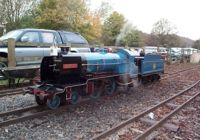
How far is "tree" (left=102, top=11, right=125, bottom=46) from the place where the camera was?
36.3 m

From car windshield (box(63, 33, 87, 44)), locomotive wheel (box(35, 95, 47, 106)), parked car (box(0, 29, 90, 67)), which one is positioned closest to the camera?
locomotive wheel (box(35, 95, 47, 106))

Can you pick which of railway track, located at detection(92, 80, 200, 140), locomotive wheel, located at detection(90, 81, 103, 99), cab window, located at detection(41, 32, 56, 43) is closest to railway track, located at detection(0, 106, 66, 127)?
locomotive wheel, located at detection(90, 81, 103, 99)

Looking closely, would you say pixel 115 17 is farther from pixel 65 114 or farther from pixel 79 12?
pixel 65 114

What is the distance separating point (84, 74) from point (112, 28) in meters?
30.8

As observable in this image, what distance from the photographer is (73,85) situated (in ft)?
29.4

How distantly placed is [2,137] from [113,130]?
2.29 meters

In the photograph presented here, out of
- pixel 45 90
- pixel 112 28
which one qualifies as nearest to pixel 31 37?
pixel 45 90

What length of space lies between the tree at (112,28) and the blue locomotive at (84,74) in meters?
23.4

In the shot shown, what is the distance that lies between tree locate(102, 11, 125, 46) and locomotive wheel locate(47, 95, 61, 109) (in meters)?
26.7

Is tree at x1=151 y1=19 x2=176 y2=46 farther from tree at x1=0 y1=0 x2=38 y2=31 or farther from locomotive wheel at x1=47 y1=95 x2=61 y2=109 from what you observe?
locomotive wheel at x1=47 y1=95 x2=61 y2=109

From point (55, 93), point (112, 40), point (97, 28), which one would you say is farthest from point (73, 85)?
point (112, 40)

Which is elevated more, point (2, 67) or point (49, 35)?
point (49, 35)

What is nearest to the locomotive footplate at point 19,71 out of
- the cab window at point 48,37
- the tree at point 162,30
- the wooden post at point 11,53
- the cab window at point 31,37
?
the wooden post at point 11,53

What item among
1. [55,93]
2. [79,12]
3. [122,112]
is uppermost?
[79,12]
